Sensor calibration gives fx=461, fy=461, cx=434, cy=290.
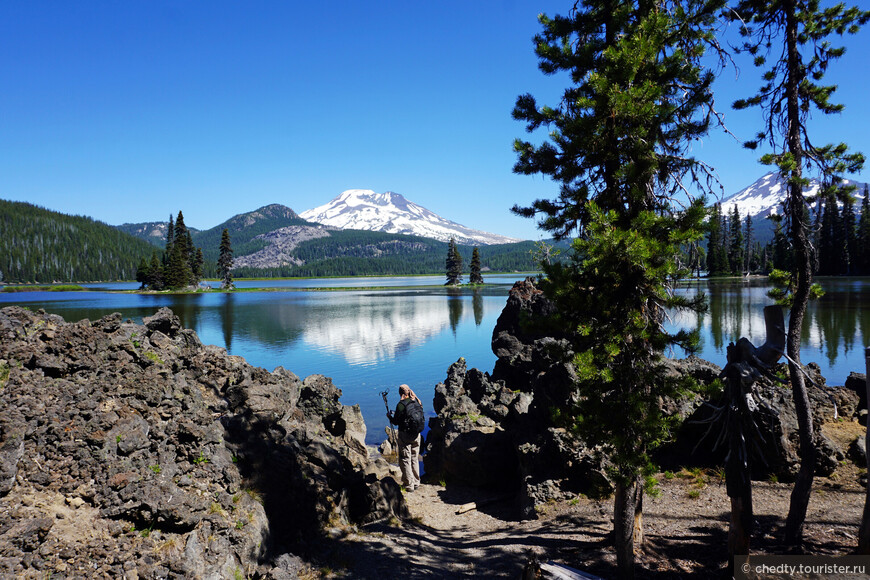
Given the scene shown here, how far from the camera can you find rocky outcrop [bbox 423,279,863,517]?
8750mm

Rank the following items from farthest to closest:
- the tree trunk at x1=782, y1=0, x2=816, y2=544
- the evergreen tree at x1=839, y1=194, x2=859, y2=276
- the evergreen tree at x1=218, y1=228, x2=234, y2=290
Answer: the evergreen tree at x1=218, y1=228, x2=234, y2=290, the evergreen tree at x1=839, y1=194, x2=859, y2=276, the tree trunk at x1=782, y1=0, x2=816, y2=544

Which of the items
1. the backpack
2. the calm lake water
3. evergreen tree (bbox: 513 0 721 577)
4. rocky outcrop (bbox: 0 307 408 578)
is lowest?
the calm lake water

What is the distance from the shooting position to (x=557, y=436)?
9938 millimetres

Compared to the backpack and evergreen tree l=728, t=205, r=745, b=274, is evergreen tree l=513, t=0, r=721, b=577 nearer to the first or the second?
the backpack

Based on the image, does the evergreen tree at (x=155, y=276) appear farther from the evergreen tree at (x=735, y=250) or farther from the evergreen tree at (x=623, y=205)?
the evergreen tree at (x=735, y=250)

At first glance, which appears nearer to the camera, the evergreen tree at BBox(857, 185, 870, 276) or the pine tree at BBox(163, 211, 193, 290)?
the evergreen tree at BBox(857, 185, 870, 276)

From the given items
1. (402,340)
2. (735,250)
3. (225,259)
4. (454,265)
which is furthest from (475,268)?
(402,340)

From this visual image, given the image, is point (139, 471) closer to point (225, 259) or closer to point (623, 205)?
point (623, 205)

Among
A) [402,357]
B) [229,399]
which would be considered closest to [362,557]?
[229,399]

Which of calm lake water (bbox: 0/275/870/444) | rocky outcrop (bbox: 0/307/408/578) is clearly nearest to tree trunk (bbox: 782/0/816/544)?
calm lake water (bbox: 0/275/870/444)

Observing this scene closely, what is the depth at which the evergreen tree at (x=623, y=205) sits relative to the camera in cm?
554

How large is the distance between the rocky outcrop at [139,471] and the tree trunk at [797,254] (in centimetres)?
709

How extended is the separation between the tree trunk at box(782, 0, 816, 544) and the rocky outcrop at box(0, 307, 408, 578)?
709cm

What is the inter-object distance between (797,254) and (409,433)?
9049 millimetres
